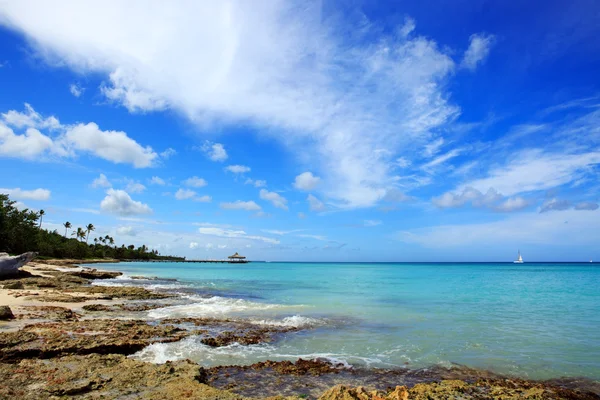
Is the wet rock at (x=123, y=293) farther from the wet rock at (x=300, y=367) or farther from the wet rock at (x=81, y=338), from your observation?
the wet rock at (x=300, y=367)

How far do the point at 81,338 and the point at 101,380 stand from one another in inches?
170

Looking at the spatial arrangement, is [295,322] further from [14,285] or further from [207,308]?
[14,285]

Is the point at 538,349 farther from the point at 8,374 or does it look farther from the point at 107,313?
the point at 107,313

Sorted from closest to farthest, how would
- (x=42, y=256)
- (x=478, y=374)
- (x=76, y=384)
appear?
(x=76, y=384)
(x=478, y=374)
(x=42, y=256)

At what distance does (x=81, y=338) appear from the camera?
1095 cm

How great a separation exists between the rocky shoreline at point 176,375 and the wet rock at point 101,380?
19mm

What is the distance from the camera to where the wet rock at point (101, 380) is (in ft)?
22.7

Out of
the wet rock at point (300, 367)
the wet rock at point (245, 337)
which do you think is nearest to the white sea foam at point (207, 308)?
the wet rock at point (245, 337)

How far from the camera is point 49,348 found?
9.59 metres

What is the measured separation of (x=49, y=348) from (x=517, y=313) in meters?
25.6

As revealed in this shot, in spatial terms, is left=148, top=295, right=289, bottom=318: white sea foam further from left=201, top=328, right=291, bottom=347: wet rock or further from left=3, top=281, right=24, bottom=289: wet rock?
left=3, top=281, right=24, bottom=289: wet rock

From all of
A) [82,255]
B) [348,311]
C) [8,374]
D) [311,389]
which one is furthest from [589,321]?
[82,255]

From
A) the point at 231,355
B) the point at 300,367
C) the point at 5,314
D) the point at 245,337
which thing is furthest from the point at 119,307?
the point at 300,367

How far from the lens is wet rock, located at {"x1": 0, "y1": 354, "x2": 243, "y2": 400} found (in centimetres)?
691
